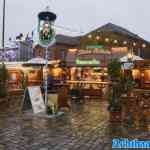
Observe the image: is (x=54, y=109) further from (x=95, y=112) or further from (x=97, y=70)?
(x=97, y=70)

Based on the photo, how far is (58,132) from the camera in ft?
29.5

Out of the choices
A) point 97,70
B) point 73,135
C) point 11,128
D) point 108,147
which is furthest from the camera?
point 97,70

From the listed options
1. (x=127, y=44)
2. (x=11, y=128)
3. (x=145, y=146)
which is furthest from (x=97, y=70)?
(x=145, y=146)

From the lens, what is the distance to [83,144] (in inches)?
297

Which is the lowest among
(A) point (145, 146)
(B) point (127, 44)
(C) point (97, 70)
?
(A) point (145, 146)

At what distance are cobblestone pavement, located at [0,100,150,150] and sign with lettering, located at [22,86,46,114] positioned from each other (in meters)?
0.62

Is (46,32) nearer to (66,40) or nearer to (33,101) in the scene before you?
(33,101)

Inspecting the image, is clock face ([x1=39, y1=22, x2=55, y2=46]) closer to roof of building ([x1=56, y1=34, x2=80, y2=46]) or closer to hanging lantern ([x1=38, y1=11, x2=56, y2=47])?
hanging lantern ([x1=38, y1=11, x2=56, y2=47])

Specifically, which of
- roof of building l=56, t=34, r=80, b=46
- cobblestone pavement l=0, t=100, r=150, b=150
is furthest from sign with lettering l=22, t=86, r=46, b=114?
roof of building l=56, t=34, r=80, b=46

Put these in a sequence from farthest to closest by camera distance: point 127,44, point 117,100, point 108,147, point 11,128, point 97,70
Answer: point 127,44, point 97,70, point 117,100, point 11,128, point 108,147

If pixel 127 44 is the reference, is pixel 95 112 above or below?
below

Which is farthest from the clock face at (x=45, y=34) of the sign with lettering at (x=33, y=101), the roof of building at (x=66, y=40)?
the roof of building at (x=66, y=40)

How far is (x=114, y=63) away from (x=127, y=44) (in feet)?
62.2

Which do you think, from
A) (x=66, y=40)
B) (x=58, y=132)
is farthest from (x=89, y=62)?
(x=66, y=40)
